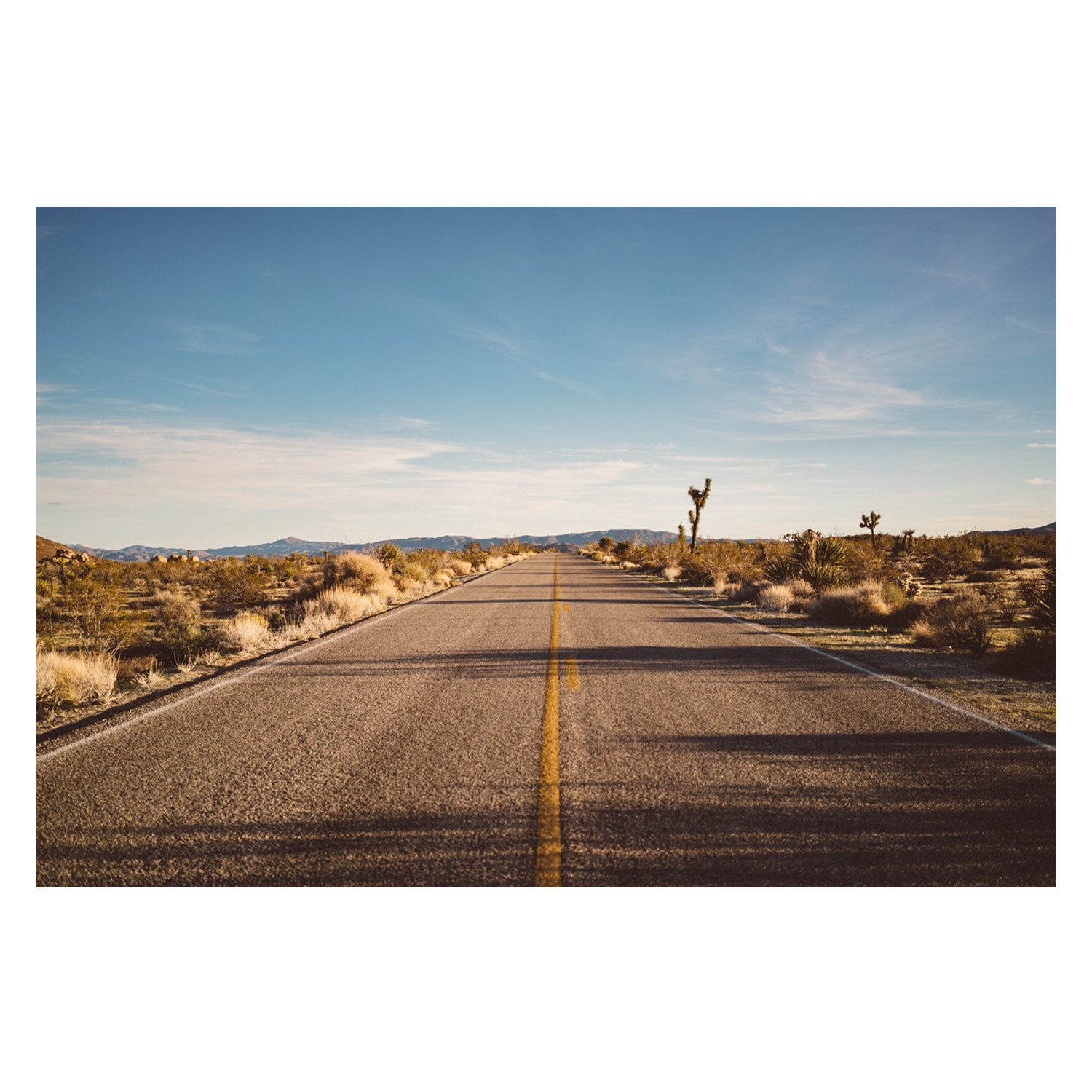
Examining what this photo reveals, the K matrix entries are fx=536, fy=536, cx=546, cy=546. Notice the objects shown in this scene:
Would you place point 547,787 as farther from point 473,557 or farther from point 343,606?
point 473,557

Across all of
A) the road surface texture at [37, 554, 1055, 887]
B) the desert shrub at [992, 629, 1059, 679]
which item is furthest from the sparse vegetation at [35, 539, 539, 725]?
the desert shrub at [992, 629, 1059, 679]

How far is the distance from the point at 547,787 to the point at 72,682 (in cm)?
565

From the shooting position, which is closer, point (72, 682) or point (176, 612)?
point (72, 682)

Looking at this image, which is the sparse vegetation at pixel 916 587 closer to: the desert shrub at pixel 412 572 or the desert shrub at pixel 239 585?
the desert shrub at pixel 412 572

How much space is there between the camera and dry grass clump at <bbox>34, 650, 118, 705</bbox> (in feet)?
18.8

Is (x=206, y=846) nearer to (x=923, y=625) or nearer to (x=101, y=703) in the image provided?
(x=101, y=703)

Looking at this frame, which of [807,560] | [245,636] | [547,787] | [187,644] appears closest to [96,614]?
[187,644]

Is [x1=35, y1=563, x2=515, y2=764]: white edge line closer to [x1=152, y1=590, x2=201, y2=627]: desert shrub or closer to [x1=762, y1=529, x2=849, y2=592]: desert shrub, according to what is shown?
[x1=152, y1=590, x2=201, y2=627]: desert shrub

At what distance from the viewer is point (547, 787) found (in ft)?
12.0

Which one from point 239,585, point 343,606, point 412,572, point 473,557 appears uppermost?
point 473,557

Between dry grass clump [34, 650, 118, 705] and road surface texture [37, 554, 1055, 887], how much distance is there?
993mm

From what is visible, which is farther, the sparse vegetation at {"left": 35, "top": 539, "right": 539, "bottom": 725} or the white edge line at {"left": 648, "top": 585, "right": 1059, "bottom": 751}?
the sparse vegetation at {"left": 35, "top": 539, "right": 539, "bottom": 725}

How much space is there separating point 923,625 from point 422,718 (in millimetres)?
8633

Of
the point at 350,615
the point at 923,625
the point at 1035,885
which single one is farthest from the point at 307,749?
the point at 923,625
